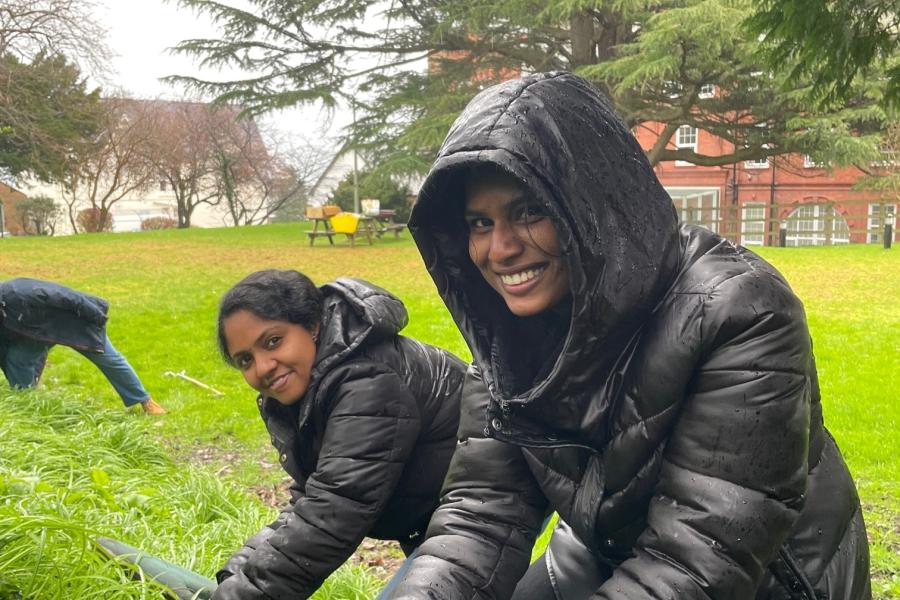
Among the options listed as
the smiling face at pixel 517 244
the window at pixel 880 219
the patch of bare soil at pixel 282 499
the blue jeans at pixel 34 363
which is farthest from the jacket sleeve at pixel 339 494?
the window at pixel 880 219

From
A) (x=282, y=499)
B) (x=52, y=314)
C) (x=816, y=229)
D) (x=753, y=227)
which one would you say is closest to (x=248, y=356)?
(x=282, y=499)

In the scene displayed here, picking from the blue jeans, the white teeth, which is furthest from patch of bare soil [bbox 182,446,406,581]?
the white teeth

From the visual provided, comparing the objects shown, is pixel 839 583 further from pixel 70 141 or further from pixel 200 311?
pixel 70 141

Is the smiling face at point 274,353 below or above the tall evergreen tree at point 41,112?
below

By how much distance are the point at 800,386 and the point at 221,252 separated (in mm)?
17971

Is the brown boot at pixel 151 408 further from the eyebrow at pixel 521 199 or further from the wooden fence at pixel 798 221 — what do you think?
the wooden fence at pixel 798 221

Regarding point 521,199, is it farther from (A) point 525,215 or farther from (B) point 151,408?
(B) point 151,408

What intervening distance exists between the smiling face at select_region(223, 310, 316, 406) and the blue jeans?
4052 mm

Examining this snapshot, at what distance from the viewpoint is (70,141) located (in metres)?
19.9

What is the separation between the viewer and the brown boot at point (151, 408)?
20.9 ft

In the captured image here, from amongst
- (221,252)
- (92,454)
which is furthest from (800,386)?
(221,252)

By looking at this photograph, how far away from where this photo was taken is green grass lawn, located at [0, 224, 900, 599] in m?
3.95

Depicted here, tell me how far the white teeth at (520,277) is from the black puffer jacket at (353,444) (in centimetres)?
84

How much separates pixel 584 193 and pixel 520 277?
25 cm
